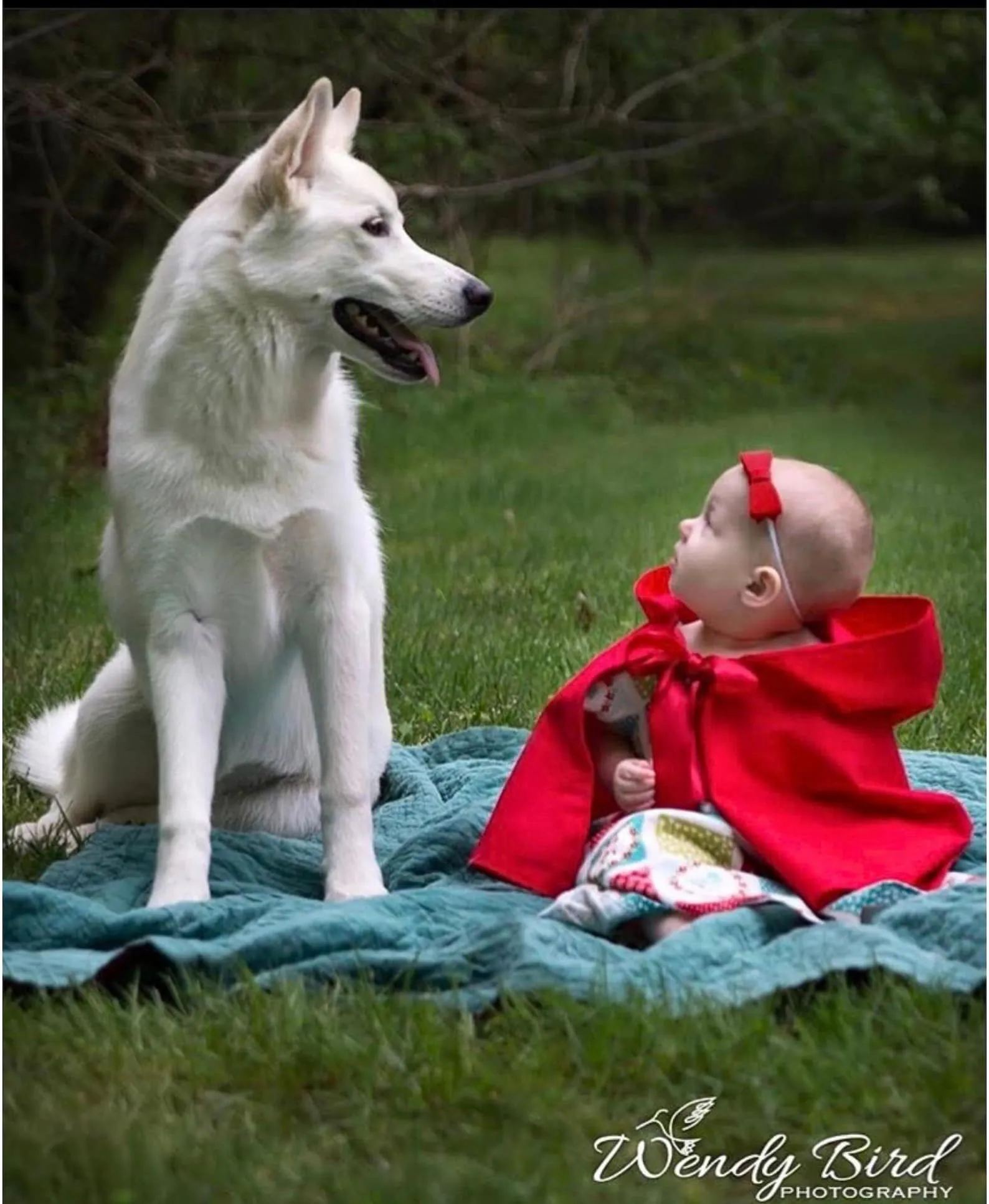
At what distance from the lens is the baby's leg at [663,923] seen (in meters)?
3.14

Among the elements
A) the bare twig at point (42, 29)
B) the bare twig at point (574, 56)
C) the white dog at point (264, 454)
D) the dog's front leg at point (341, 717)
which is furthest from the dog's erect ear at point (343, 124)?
the bare twig at point (574, 56)

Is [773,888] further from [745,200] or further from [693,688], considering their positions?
[745,200]

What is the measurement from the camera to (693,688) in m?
3.35

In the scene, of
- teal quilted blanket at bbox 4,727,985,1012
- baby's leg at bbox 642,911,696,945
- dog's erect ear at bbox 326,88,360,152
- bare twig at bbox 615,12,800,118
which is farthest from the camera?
bare twig at bbox 615,12,800,118

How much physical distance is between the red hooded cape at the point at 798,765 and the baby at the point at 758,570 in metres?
0.06

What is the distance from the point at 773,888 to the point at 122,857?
1270 millimetres

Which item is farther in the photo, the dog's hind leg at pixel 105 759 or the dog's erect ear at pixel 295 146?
the dog's hind leg at pixel 105 759

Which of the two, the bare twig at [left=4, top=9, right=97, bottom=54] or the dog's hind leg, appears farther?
the bare twig at [left=4, top=9, right=97, bottom=54]

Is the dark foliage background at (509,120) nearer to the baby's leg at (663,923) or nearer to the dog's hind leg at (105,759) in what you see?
the dog's hind leg at (105,759)

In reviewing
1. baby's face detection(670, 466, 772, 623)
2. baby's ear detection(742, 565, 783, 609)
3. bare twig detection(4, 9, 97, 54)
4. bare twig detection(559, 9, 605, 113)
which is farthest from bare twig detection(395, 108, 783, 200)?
baby's ear detection(742, 565, 783, 609)

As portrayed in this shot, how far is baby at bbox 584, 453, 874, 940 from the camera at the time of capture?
330cm

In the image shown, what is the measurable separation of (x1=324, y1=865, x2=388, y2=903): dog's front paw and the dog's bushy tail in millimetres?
969

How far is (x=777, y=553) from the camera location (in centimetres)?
331

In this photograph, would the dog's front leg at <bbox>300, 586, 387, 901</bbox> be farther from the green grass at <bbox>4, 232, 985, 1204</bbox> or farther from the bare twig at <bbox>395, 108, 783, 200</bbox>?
the bare twig at <bbox>395, 108, 783, 200</bbox>
